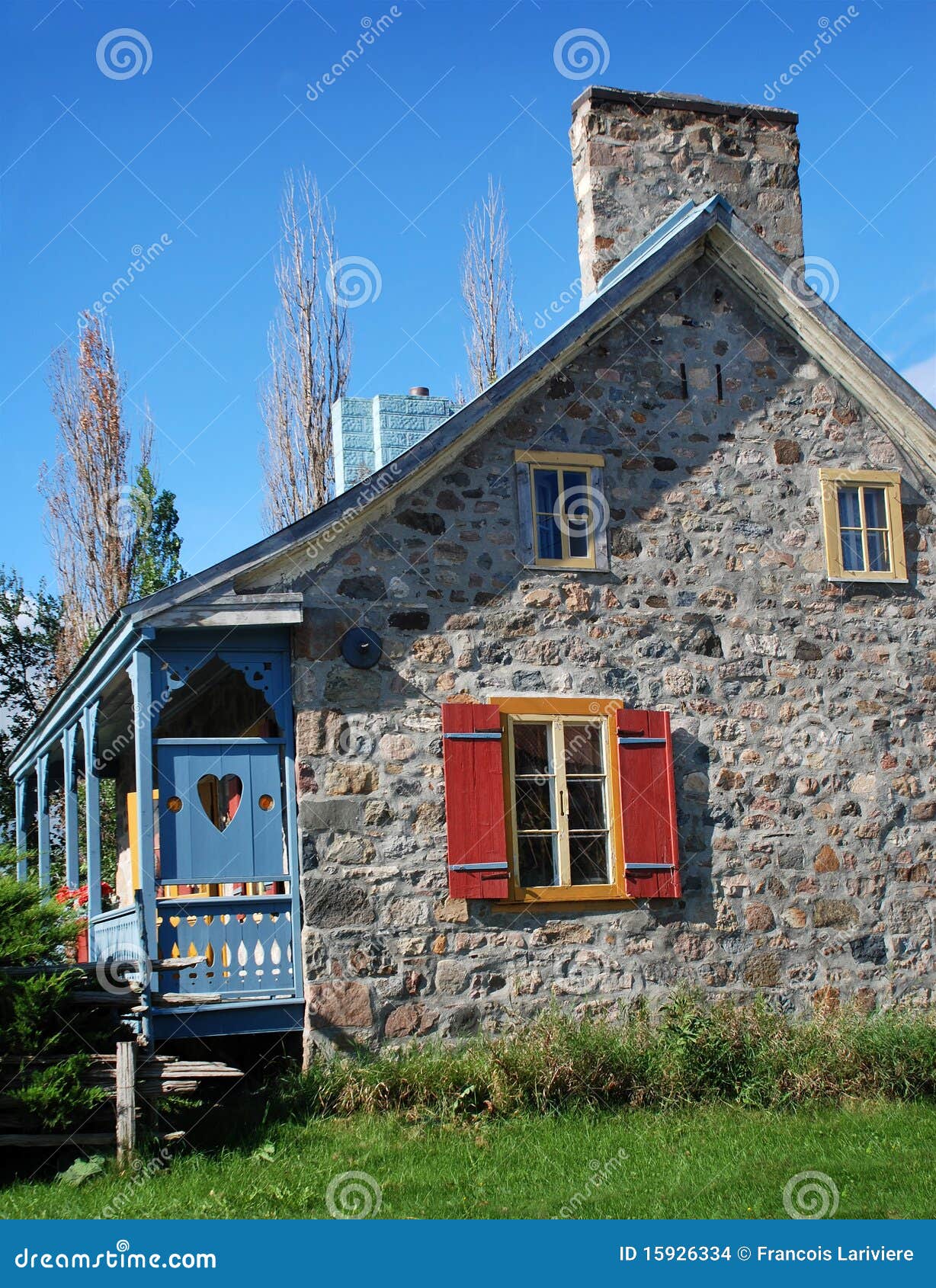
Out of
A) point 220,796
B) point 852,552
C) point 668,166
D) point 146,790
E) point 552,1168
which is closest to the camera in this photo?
point 552,1168

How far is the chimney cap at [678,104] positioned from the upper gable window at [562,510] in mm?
3214

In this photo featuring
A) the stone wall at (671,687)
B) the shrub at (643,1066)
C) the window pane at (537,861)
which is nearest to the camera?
the shrub at (643,1066)

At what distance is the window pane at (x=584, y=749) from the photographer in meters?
9.73

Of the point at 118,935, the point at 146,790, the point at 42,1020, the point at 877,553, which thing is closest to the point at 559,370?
the point at 877,553

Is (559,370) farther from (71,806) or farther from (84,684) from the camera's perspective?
(71,806)

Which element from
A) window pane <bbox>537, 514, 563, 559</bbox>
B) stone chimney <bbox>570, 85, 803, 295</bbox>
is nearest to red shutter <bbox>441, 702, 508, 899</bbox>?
window pane <bbox>537, 514, 563, 559</bbox>

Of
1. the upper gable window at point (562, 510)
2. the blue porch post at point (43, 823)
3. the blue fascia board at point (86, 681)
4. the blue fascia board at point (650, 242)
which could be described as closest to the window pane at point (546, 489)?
the upper gable window at point (562, 510)

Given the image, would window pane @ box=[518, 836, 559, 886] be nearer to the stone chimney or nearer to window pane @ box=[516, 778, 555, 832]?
window pane @ box=[516, 778, 555, 832]

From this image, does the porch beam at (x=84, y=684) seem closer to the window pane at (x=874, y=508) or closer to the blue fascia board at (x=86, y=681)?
the blue fascia board at (x=86, y=681)

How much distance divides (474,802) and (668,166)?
5.64 metres

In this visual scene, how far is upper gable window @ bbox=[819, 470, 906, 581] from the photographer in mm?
10750

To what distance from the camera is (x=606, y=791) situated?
972 centimetres

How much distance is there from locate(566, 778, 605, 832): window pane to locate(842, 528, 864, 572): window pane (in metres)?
2.71

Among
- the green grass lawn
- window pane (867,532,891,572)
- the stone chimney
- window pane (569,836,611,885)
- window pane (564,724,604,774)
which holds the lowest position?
the green grass lawn
